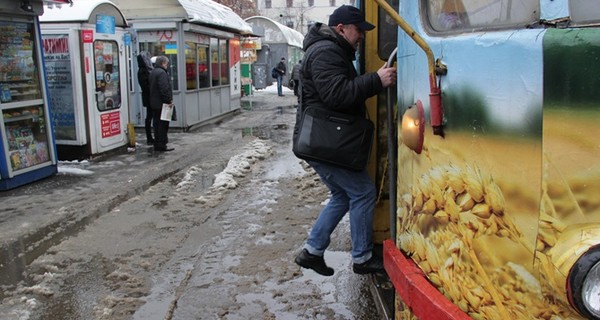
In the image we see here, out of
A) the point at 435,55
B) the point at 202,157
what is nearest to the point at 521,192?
the point at 435,55

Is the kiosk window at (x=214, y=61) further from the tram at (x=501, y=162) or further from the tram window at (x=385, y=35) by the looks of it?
the tram at (x=501, y=162)

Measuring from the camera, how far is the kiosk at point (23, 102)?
7.34m

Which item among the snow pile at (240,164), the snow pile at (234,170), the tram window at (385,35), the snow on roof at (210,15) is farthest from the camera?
the snow on roof at (210,15)

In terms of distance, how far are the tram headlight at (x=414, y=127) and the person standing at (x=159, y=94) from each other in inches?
336

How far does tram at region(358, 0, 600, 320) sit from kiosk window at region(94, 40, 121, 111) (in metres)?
8.07

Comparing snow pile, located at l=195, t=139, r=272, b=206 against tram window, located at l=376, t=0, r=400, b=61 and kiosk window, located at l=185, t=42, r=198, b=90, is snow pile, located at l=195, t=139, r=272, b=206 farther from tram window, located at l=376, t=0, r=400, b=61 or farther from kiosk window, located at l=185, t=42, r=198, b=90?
tram window, located at l=376, t=0, r=400, b=61

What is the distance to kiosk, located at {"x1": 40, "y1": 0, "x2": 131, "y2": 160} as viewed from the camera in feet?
29.3

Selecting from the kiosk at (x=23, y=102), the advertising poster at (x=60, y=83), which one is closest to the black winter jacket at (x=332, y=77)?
the kiosk at (x=23, y=102)

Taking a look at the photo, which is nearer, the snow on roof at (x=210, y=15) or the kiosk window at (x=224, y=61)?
the snow on roof at (x=210, y=15)

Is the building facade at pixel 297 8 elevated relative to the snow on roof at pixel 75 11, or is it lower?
elevated

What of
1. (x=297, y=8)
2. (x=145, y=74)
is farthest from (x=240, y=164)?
(x=297, y=8)

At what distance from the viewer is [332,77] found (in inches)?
127

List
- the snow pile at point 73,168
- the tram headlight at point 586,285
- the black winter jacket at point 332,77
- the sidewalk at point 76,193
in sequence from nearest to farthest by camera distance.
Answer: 1. the tram headlight at point 586,285
2. the black winter jacket at point 332,77
3. the sidewalk at point 76,193
4. the snow pile at point 73,168

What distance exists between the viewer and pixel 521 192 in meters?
1.67
